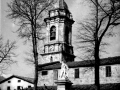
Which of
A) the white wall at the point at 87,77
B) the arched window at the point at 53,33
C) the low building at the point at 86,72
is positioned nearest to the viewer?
the white wall at the point at 87,77

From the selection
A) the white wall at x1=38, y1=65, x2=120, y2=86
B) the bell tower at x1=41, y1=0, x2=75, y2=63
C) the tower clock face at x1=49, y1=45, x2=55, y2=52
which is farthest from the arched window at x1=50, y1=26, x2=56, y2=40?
the white wall at x1=38, y1=65, x2=120, y2=86

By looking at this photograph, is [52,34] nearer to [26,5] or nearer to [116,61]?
[116,61]

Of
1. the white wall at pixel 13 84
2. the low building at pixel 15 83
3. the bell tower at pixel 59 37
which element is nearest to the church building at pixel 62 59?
the bell tower at pixel 59 37

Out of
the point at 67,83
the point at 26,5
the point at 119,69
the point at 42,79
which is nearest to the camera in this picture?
the point at 67,83

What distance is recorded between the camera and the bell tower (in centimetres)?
4284

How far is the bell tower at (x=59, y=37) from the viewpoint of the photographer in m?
42.8

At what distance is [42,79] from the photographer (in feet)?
125

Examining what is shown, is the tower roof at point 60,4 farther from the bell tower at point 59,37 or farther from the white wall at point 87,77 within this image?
the white wall at point 87,77

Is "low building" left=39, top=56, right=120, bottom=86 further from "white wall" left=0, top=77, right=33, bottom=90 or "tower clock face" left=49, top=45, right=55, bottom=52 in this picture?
"white wall" left=0, top=77, right=33, bottom=90

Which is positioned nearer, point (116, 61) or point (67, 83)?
point (67, 83)

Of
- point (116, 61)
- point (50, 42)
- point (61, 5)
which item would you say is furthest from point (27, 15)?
point (61, 5)

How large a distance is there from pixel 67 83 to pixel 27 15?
9012 millimetres

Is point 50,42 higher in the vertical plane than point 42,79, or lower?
higher

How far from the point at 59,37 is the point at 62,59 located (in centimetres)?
437
